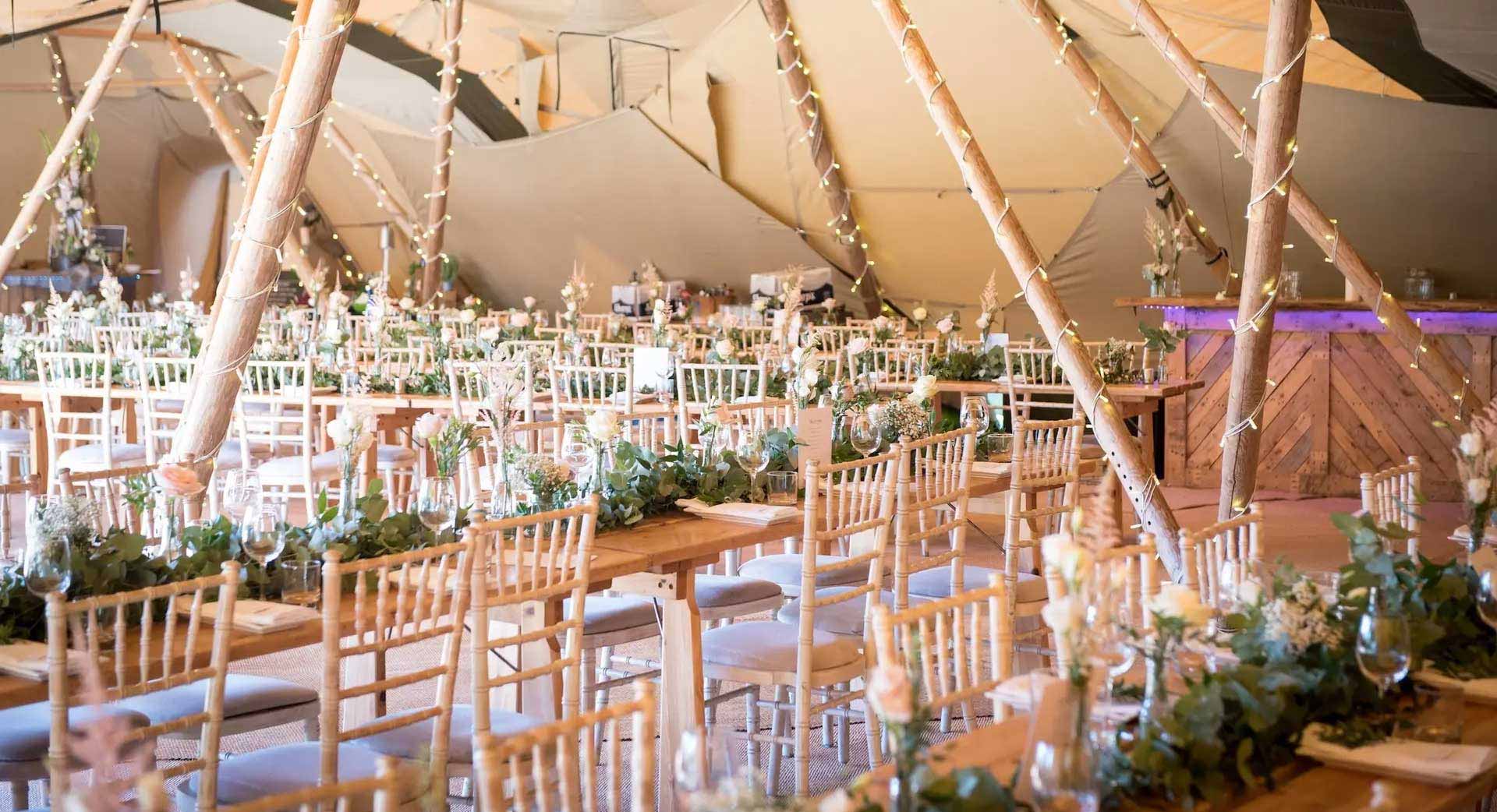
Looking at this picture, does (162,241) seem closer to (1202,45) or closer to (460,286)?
(460,286)

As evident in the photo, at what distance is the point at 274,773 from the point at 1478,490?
7.66 ft

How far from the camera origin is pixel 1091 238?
12070 millimetres

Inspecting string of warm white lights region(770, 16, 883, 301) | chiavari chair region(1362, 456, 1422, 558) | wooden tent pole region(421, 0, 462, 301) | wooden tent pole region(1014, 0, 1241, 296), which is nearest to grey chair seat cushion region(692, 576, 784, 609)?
chiavari chair region(1362, 456, 1422, 558)

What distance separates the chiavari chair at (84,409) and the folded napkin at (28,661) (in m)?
3.69

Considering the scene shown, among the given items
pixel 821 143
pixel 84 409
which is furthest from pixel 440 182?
pixel 84 409

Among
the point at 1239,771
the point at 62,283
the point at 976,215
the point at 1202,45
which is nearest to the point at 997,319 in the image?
the point at 976,215

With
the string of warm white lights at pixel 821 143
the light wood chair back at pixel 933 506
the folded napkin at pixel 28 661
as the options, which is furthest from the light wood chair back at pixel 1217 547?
the string of warm white lights at pixel 821 143

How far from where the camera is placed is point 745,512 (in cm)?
425

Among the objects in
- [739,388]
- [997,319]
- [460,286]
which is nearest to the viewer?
[739,388]

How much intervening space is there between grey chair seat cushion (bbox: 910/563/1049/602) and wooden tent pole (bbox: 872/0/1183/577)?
59 centimetres

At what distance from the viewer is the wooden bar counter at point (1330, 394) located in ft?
30.3

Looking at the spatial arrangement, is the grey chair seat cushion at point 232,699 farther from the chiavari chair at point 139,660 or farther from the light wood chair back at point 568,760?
the light wood chair back at point 568,760

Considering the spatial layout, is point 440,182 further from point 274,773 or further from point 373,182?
point 274,773

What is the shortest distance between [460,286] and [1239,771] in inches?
590
